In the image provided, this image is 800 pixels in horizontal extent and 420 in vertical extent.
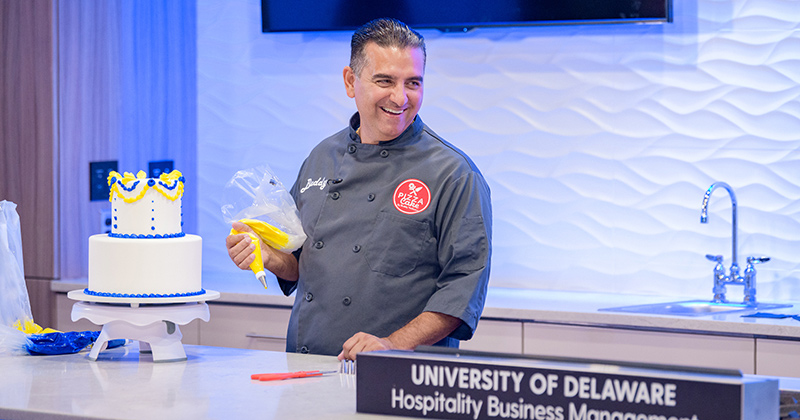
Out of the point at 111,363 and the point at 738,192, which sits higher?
the point at 738,192

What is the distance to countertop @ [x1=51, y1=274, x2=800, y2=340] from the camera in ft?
A: 8.82

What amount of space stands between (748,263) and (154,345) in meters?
2.07

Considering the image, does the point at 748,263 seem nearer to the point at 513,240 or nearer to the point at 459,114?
the point at 513,240

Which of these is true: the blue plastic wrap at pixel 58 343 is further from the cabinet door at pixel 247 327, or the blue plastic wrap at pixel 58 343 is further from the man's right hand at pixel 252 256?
the cabinet door at pixel 247 327

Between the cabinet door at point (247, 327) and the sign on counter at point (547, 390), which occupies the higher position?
the sign on counter at point (547, 390)

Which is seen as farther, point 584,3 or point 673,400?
point 584,3

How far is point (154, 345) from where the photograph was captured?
6.29 feet

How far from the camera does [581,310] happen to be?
2.90 metres

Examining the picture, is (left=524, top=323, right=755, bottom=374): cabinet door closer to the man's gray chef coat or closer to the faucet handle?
the faucet handle

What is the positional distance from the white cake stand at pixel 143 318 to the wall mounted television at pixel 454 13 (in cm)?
184

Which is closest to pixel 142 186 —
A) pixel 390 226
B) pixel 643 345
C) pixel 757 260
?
pixel 390 226

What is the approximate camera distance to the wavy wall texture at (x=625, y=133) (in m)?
3.17

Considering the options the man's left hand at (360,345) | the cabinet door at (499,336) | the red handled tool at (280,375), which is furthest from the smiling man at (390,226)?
the cabinet door at (499,336)

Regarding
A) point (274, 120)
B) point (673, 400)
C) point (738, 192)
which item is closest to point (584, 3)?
point (738, 192)
